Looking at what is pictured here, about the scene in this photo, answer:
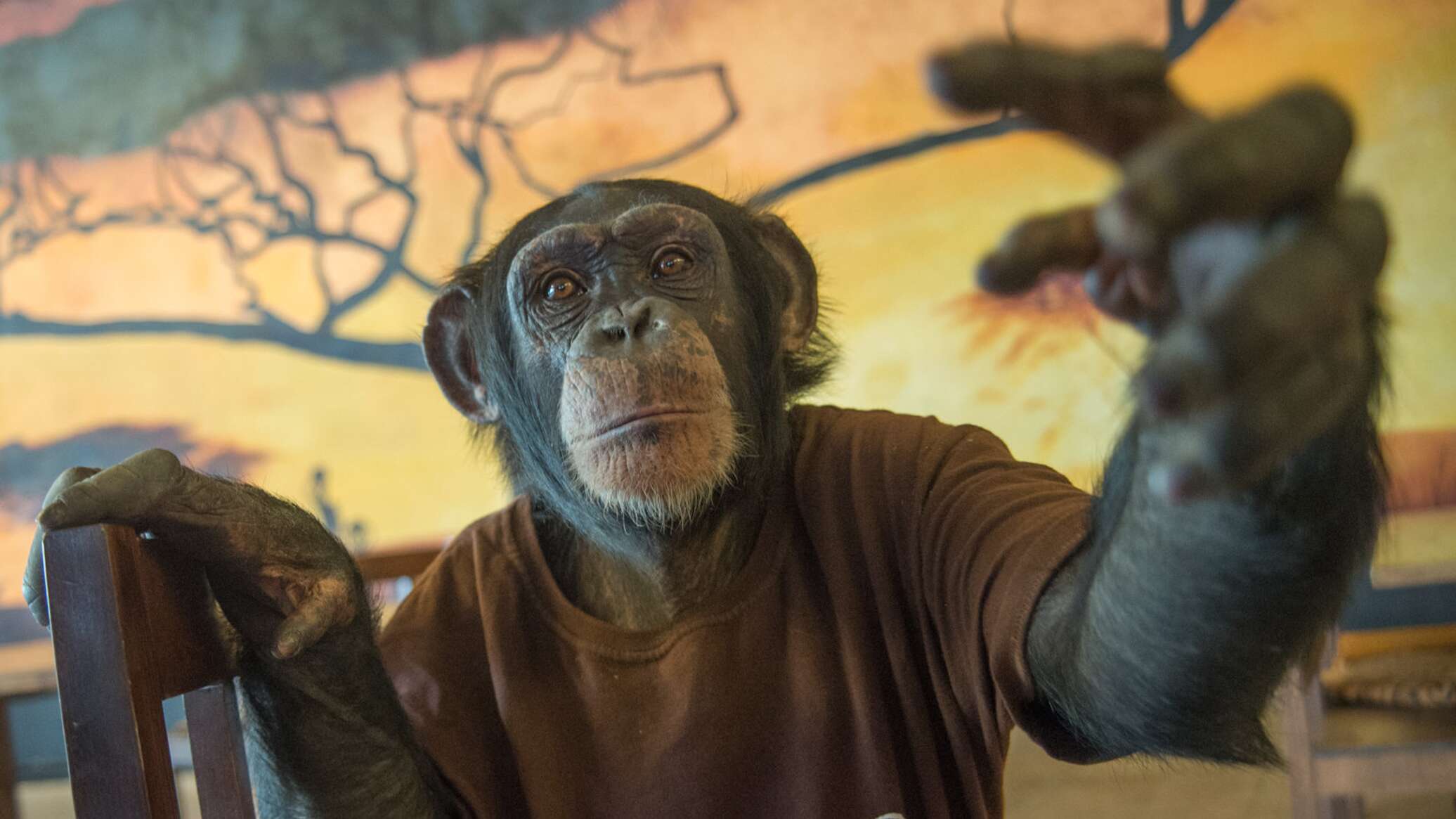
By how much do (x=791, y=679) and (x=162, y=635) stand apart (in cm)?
79

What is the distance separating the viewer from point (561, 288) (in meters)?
1.86

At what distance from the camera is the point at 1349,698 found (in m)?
3.14

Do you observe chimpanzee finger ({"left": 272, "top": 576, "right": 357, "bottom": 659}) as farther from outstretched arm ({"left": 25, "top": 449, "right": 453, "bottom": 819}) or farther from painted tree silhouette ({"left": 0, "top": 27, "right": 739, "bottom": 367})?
painted tree silhouette ({"left": 0, "top": 27, "right": 739, "bottom": 367})

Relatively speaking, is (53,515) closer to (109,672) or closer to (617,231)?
(109,672)

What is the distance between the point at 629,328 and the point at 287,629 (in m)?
0.58

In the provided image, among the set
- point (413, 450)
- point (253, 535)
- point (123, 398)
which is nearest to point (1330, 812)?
point (253, 535)

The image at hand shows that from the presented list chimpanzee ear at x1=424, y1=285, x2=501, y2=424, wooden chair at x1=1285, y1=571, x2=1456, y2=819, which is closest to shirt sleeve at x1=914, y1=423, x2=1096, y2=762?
chimpanzee ear at x1=424, y1=285, x2=501, y2=424

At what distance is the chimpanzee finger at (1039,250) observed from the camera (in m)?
0.81

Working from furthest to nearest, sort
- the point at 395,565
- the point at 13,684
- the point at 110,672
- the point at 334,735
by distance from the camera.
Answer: the point at 13,684 → the point at 395,565 → the point at 334,735 → the point at 110,672

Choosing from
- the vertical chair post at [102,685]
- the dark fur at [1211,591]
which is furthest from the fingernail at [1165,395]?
the vertical chair post at [102,685]

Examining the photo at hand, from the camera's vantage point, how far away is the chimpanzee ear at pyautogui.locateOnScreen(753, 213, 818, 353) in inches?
80.1

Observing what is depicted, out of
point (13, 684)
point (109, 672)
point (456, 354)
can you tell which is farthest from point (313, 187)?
point (109, 672)

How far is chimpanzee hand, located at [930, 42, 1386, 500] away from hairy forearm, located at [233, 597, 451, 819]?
1.06 meters

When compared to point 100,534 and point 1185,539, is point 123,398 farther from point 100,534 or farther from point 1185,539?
point 1185,539
